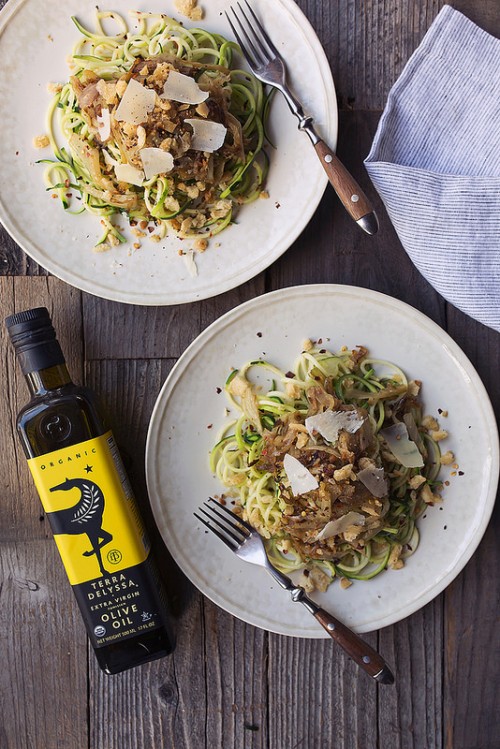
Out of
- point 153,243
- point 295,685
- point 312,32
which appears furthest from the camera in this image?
point 295,685

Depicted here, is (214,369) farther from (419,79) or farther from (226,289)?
(419,79)

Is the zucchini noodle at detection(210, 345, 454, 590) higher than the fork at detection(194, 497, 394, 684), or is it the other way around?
the zucchini noodle at detection(210, 345, 454, 590)

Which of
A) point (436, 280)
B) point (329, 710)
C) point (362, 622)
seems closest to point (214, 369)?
point (436, 280)

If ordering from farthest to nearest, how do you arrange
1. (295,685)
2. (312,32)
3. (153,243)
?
(295,685), (153,243), (312,32)

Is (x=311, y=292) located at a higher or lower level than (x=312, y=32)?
lower

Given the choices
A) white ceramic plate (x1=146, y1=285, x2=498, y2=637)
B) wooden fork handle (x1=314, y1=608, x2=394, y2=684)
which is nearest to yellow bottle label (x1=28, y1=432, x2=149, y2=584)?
white ceramic plate (x1=146, y1=285, x2=498, y2=637)

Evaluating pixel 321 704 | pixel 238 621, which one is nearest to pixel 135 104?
pixel 238 621

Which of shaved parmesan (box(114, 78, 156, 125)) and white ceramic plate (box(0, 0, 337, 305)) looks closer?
shaved parmesan (box(114, 78, 156, 125))

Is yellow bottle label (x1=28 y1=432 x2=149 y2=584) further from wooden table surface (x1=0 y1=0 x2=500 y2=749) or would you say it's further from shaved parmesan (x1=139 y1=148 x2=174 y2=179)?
shaved parmesan (x1=139 y1=148 x2=174 y2=179)
